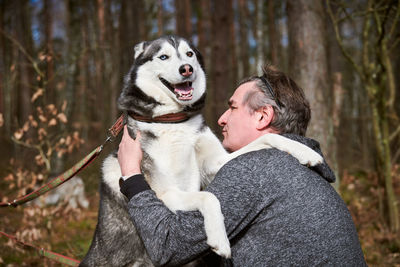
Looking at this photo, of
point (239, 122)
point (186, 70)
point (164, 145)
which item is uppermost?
point (186, 70)

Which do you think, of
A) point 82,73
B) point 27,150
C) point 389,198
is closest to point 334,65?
point 389,198

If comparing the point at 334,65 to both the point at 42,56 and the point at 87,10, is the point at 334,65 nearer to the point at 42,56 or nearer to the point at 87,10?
the point at 42,56

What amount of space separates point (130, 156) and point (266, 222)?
2.72ft

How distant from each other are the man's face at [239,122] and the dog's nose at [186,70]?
35cm

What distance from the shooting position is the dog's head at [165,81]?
2.37 metres

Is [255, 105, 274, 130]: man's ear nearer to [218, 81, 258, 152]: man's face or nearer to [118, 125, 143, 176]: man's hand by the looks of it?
[218, 81, 258, 152]: man's face

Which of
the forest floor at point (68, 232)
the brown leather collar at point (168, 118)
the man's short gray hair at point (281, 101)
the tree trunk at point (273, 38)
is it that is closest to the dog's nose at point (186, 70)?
the brown leather collar at point (168, 118)

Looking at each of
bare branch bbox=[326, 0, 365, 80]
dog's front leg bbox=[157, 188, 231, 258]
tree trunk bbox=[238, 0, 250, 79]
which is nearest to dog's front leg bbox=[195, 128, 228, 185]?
dog's front leg bbox=[157, 188, 231, 258]

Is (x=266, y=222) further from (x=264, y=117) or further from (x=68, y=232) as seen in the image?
(x=68, y=232)

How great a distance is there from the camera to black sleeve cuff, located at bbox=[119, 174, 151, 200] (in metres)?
1.71

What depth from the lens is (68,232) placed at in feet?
17.3

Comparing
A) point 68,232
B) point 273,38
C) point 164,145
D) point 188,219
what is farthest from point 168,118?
point 273,38

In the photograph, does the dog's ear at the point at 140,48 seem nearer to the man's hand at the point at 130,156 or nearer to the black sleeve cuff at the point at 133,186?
the man's hand at the point at 130,156

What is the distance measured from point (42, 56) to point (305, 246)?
144 inches
